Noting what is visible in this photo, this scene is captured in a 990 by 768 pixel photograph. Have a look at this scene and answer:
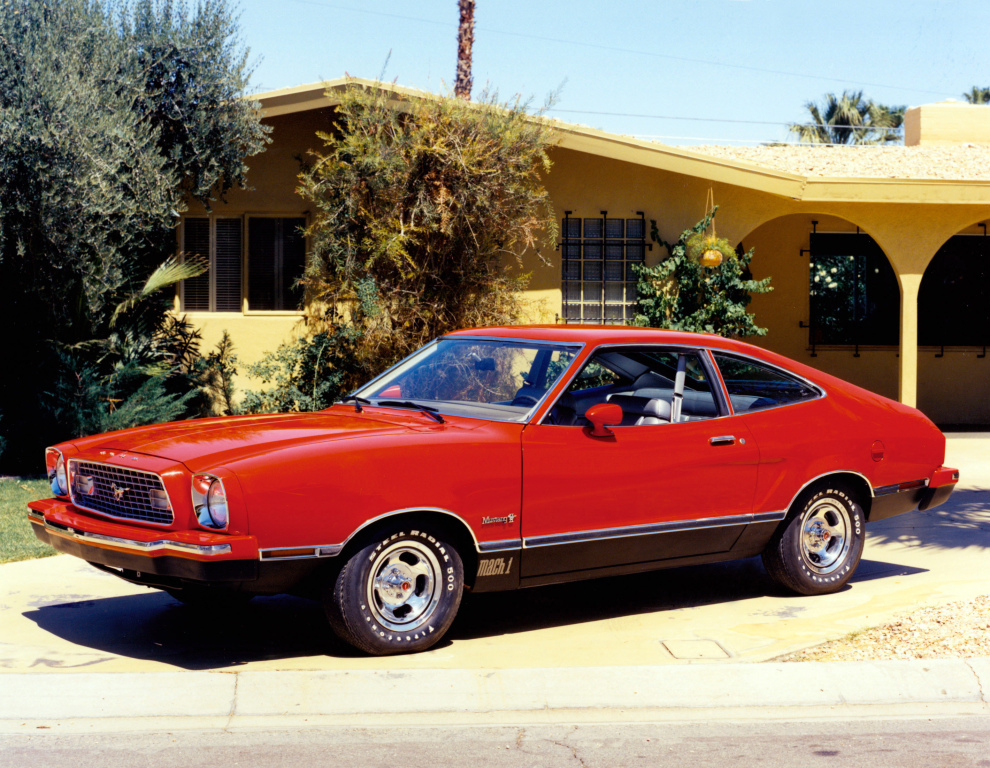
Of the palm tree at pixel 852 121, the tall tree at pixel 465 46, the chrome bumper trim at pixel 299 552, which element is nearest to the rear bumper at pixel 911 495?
the chrome bumper trim at pixel 299 552

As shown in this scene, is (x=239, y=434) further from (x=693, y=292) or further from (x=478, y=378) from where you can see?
(x=693, y=292)

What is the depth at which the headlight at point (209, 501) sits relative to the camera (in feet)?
16.0

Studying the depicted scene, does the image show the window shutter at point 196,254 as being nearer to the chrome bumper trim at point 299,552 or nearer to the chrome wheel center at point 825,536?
the chrome wheel center at point 825,536

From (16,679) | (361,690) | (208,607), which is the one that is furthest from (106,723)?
(208,607)

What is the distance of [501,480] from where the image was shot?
5.50 metres

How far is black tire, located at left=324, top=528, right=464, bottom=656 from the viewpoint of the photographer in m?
5.14

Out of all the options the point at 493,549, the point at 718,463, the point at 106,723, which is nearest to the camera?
the point at 106,723

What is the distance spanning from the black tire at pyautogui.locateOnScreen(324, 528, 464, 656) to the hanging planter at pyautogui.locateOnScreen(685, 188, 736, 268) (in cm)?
894

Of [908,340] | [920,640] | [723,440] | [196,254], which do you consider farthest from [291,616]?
→ [908,340]

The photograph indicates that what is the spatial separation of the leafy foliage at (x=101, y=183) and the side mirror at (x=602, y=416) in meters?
7.10

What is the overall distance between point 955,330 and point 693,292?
21.2ft

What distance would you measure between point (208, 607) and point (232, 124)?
7.58 metres

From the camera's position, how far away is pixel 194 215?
1355 centimetres

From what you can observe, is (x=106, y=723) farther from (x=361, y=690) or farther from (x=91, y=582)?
(x=91, y=582)
